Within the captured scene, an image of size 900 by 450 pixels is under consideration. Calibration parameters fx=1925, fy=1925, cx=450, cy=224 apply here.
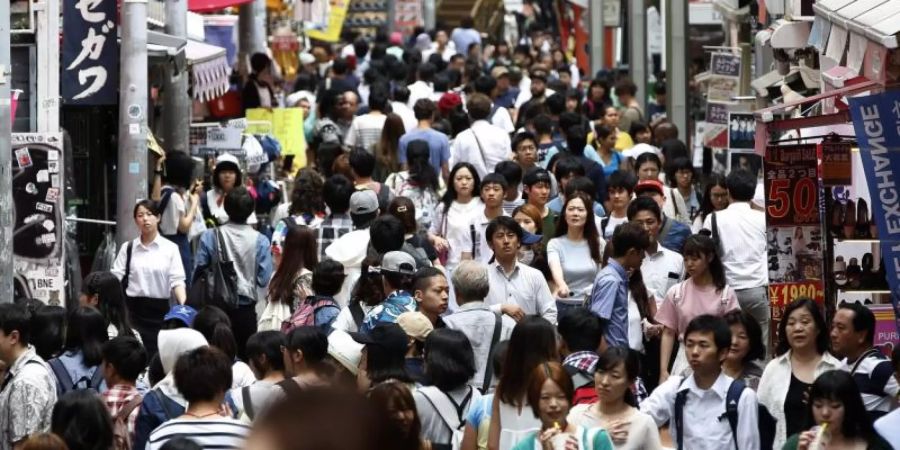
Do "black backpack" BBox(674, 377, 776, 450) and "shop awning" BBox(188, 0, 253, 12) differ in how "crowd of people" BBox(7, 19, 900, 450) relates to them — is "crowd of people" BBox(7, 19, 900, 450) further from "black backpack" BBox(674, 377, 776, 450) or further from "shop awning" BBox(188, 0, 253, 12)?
"shop awning" BBox(188, 0, 253, 12)

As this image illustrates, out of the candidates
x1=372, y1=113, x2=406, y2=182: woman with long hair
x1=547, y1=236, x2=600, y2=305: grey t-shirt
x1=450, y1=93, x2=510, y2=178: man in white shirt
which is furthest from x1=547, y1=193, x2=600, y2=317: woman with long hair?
x1=372, y1=113, x2=406, y2=182: woman with long hair

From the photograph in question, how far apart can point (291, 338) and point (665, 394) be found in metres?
1.65

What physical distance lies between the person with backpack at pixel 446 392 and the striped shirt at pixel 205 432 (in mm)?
1227

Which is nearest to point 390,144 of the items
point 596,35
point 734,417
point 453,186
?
point 453,186

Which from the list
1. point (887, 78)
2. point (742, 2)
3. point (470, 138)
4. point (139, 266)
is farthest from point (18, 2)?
point (742, 2)

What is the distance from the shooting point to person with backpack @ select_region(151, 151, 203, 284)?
14367mm

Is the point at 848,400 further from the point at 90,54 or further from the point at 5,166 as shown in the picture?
the point at 90,54

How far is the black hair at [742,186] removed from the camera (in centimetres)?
1259

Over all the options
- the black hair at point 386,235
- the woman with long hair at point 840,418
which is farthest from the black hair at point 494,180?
the woman with long hair at point 840,418

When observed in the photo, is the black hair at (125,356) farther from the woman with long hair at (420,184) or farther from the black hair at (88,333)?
the woman with long hair at (420,184)

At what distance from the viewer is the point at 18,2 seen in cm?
1385

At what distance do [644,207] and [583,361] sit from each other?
4050 millimetres

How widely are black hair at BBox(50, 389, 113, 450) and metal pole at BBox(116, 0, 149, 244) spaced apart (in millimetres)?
7605

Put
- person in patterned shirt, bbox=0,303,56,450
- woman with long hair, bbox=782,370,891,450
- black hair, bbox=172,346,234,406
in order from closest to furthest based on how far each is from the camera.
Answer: black hair, bbox=172,346,234,406, woman with long hair, bbox=782,370,891,450, person in patterned shirt, bbox=0,303,56,450
